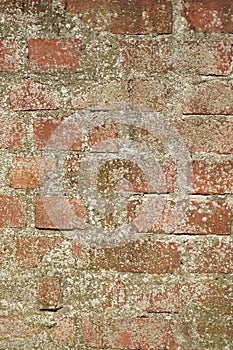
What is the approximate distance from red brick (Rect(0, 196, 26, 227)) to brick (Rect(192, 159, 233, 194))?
396 millimetres

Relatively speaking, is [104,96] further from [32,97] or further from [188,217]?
[188,217]

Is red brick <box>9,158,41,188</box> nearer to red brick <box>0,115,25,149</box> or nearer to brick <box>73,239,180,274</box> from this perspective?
red brick <box>0,115,25,149</box>

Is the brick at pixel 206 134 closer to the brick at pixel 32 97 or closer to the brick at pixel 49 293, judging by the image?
the brick at pixel 32 97

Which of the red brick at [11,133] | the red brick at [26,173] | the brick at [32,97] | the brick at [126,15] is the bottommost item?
the red brick at [26,173]

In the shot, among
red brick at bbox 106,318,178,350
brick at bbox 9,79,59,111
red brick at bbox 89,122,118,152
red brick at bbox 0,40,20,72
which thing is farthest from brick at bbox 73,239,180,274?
red brick at bbox 0,40,20,72

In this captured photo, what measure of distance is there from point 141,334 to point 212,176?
399 millimetres

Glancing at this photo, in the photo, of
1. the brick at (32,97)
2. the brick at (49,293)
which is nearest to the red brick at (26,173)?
the brick at (32,97)

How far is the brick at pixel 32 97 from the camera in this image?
0.96 metres

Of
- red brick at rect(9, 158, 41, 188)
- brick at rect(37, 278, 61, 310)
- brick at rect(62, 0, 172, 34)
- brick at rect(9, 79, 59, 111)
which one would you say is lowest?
brick at rect(37, 278, 61, 310)

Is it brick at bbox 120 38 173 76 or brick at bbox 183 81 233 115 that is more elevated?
brick at bbox 120 38 173 76

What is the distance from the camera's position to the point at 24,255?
1.00 metres

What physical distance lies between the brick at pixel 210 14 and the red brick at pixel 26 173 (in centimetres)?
46

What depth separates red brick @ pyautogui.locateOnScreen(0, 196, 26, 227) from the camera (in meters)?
0.98

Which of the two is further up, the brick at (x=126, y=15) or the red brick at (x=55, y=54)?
the brick at (x=126, y=15)
